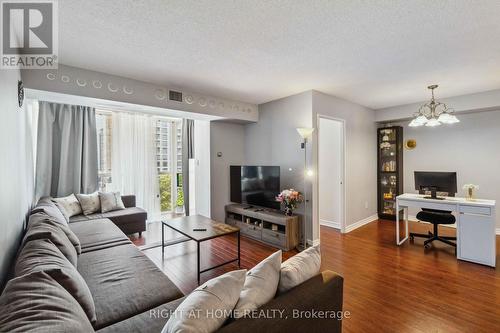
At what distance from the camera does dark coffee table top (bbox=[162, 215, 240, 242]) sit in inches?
111

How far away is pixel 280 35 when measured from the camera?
6.93 feet

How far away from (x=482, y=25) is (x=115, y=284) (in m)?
3.69

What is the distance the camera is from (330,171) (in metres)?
4.90

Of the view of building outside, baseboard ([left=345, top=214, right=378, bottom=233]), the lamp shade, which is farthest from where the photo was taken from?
the view of building outside

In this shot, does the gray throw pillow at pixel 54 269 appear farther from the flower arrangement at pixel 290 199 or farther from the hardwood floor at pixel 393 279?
the flower arrangement at pixel 290 199

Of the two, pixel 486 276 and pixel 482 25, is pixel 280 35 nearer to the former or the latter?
pixel 482 25

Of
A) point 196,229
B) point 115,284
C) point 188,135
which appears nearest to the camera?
point 115,284

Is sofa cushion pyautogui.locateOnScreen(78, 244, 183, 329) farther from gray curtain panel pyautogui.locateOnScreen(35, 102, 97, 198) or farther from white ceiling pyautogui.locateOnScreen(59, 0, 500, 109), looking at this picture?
gray curtain panel pyautogui.locateOnScreen(35, 102, 97, 198)

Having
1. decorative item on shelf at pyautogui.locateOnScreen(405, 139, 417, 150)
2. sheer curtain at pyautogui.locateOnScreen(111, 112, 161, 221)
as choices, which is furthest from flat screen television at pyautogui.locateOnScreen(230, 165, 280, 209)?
decorative item on shelf at pyautogui.locateOnScreen(405, 139, 417, 150)

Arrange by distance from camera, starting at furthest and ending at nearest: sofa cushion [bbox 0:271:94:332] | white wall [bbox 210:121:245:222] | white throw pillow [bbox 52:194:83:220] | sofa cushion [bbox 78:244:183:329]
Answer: white wall [bbox 210:121:245:222] → white throw pillow [bbox 52:194:83:220] → sofa cushion [bbox 78:244:183:329] → sofa cushion [bbox 0:271:94:332]

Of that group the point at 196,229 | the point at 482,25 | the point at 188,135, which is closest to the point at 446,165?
the point at 482,25

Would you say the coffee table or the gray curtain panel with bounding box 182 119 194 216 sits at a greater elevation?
the gray curtain panel with bounding box 182 119 194 216

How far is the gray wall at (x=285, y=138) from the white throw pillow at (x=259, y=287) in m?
2.55

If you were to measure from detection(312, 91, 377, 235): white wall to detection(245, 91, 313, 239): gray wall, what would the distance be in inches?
10.3
